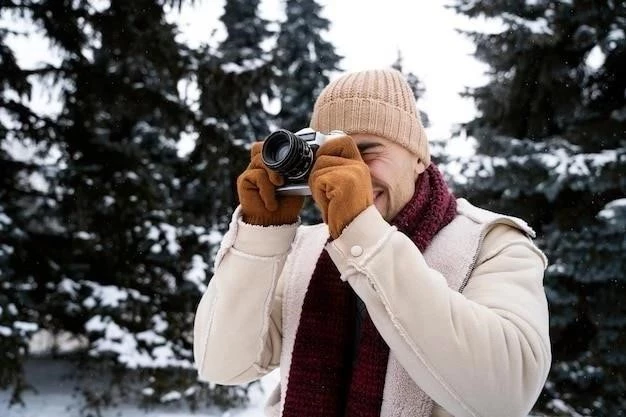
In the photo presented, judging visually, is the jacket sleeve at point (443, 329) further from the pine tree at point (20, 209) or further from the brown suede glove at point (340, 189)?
the pine tree at point (20, 209)

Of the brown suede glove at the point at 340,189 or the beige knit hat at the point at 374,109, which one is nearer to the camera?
the brown suede glove at the point at 340,189

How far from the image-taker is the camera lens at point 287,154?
1.25 meters

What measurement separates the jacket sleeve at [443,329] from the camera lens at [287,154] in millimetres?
211

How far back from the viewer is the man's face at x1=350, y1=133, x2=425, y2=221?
4.75 ft

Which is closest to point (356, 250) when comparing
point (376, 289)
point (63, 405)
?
point (376, 289)

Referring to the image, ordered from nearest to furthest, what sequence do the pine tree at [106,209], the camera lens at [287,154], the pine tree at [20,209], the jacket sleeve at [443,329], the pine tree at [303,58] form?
1. the jacket sleeve at [443,329]
2. the camera lens at [287,154]
3. the pine tree at [20,209]
4. the pine tree at [106,209]
5. the pine tree at [303,58]

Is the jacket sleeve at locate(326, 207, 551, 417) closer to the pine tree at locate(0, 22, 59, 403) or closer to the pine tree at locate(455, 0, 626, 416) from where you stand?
the pine tree at locate(0, 22, 59, 403)

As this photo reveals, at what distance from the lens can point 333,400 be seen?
1378 mm

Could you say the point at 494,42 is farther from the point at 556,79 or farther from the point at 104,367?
the point at 104,367

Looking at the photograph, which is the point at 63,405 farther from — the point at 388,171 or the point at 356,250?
the point at 356,250

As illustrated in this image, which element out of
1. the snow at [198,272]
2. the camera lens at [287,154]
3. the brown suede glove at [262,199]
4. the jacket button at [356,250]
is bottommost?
the snow at [198,272]

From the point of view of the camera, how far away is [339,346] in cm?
141

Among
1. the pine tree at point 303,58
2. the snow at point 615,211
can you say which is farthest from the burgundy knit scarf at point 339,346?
the pine tree at point 303,58

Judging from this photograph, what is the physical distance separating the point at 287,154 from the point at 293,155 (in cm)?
1
